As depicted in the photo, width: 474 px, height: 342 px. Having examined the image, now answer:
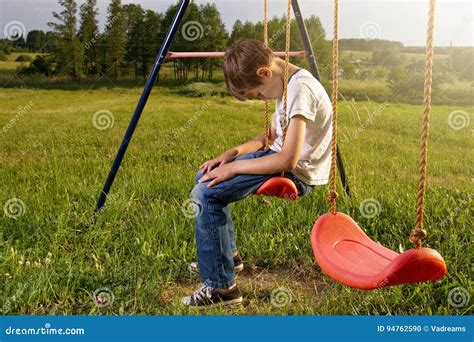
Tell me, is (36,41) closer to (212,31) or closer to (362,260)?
(212,31)

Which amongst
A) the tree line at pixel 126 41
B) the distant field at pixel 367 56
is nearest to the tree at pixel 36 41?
the tree line at pixel 126 41

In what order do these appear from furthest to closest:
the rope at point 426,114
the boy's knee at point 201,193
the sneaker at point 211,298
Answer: the sneaker at point 211,298 < the boy's knee at point 201,193 < the rope at point 426,114

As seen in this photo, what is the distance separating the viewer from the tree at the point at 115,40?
627cm

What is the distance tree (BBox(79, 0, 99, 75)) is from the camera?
6.08 m

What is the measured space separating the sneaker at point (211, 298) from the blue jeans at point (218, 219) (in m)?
0.03

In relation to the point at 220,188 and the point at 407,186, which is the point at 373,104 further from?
the point at 220,188

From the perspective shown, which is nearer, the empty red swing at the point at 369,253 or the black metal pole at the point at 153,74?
the empty red swing at the point at 369,253

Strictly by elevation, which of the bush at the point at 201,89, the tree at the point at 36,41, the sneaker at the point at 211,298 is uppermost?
the tree at the point at 36,41

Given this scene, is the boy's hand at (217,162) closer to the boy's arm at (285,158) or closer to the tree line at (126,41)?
the boy's arm at (285,158)

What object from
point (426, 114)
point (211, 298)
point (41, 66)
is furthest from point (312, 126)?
point (41, 66)

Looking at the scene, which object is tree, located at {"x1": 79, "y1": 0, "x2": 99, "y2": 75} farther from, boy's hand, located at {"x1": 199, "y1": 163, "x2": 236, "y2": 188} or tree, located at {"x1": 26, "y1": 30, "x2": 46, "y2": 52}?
boy's hand, located at {"x1": 199, "y1": 163, "x2": 236, "y2": 188}

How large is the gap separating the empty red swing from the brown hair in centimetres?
32

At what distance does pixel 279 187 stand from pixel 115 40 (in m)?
4.83

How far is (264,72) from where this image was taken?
2.07 m
